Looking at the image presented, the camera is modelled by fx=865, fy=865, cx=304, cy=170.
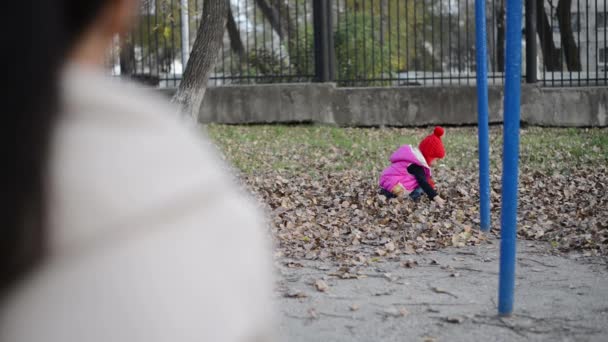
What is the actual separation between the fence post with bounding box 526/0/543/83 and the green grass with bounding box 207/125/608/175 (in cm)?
103

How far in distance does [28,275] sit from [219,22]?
877 cm

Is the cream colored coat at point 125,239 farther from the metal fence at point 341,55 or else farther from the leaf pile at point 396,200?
the metal fence at point 341,55

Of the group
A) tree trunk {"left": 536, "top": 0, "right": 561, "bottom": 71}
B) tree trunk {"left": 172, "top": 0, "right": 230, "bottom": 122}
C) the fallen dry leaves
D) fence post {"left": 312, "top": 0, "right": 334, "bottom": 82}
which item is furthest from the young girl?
tree trunk {"left": 536, "top": 0, "right": 561, "bottom": 71}

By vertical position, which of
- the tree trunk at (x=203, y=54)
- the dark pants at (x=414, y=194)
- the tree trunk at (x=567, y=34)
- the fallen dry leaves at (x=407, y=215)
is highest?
the tree trunk at (x=567, y=34)

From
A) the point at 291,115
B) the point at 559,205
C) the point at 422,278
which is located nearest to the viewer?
the point at 422,278

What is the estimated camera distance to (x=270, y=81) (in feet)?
51.9

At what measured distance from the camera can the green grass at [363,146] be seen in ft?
34.7

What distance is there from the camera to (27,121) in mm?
729

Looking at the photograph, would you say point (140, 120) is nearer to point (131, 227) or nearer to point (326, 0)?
point (131, 227)

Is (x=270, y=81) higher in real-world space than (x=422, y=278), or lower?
higher

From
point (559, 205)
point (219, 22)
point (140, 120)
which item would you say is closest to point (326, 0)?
point (219, 22)

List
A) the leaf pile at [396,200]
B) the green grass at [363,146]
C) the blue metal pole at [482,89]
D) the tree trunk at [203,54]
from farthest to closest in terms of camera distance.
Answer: the green grass at [363,146], the tree trunk at [203,54], the leaf pile at [396,200], the blue metal pole at [482,89]

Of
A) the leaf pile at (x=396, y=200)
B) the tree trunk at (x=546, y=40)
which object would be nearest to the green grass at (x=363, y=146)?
the leaf pile at (x=396, y=200)

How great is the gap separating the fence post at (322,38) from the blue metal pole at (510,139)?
11.3 m
